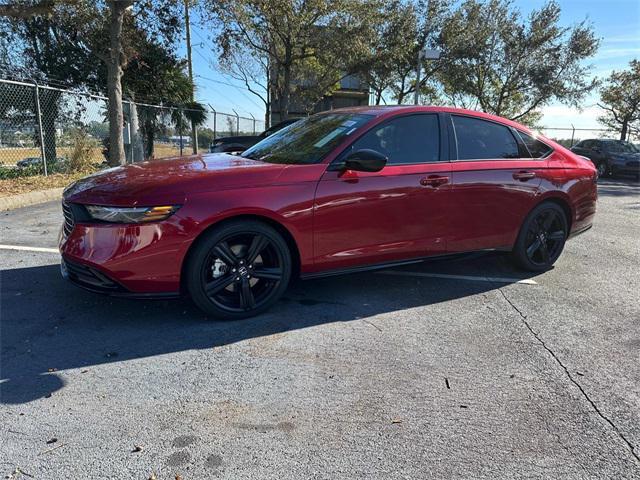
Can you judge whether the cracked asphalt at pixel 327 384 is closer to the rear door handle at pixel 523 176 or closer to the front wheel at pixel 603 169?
the rear door handle at pixel 523 176

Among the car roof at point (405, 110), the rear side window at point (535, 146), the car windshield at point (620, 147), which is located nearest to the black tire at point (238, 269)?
the car roof at point (405, 110)

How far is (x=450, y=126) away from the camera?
4516 millimetres

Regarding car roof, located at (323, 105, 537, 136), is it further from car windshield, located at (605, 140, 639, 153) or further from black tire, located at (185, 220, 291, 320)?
car windshield, located at (605, 140, 639, 153)

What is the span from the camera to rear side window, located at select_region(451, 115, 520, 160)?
4.55 metres

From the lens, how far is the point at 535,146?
5.04 metres

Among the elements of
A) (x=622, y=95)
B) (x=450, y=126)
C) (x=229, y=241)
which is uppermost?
(x=622, y=95)

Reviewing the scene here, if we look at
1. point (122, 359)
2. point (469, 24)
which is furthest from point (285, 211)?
point (469, 24)

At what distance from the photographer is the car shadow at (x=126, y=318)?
9.89 feet

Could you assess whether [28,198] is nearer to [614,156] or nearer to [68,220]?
[68,220]

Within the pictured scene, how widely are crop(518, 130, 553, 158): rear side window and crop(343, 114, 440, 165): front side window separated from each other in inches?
45.5

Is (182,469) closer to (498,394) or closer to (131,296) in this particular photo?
(131,296)

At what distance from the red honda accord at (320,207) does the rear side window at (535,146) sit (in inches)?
0.6

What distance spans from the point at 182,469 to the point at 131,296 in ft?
5.09

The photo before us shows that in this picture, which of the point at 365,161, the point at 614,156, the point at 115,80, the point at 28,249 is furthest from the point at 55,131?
the point at 614,156
